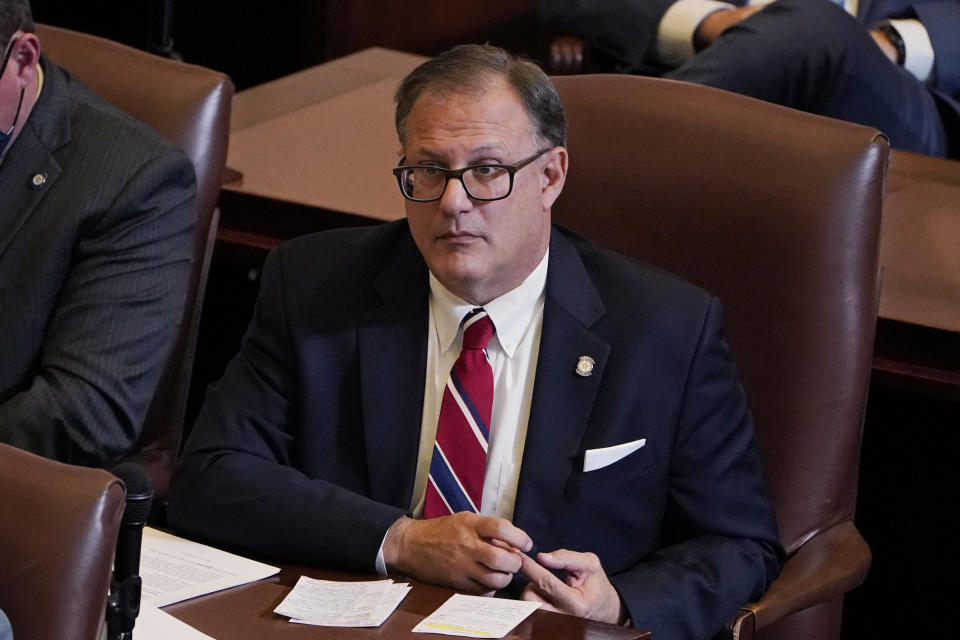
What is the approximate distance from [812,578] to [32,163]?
1234 mm

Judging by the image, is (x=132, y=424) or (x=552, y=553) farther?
(x=132, y=424)

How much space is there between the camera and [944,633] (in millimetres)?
2531

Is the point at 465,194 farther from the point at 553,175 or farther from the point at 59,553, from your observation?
the point at 59,553

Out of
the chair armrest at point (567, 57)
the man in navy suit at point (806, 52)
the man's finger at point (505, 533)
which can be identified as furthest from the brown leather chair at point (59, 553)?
the chair armrest at point (567, 57)

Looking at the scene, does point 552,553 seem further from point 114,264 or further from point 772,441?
point 114,264

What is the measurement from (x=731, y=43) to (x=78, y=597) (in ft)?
8.02

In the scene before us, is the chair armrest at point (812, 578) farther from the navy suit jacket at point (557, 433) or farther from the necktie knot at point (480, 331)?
the necktie knot at point (480, 331)

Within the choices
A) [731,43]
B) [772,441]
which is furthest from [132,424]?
[731,43]

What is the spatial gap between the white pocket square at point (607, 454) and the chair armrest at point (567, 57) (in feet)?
6.80

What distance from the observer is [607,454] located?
1.82 meters

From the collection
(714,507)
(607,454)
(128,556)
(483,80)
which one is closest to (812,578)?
(714,507)

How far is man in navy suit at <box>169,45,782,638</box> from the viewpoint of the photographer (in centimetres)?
178

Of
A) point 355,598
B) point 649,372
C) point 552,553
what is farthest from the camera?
point 649,372

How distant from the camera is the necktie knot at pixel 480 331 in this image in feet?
6.15
